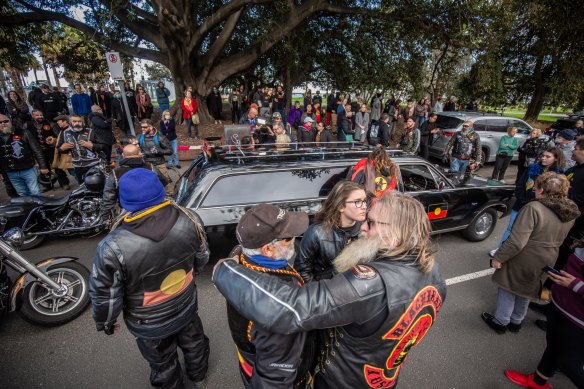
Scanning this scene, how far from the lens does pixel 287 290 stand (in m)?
1.23

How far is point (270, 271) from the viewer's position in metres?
1.41

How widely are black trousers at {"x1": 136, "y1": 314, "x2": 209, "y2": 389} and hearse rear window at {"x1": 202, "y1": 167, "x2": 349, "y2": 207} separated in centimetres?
160

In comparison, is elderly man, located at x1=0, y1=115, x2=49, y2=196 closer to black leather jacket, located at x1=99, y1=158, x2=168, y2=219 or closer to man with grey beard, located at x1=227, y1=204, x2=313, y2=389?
black leather jacket, located at x1=99, y1=158, x2=168, y2=219

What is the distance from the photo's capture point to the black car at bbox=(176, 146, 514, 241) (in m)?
3.64

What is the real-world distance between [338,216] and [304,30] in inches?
511

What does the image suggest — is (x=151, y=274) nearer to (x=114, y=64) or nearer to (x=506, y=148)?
(x=114, y=64)

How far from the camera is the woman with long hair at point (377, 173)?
379cm

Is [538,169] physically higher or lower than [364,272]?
lower

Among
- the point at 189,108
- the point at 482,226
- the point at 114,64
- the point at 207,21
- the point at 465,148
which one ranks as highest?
the point at 207,21

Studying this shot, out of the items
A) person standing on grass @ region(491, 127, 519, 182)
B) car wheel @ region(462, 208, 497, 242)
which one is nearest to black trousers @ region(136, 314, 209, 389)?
car wheel @ region(462, 208, 497, 242)

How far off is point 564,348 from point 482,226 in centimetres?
328

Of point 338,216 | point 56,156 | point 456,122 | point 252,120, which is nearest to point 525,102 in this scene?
point 456,122

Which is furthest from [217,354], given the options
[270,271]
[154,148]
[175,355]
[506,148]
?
[506,148]

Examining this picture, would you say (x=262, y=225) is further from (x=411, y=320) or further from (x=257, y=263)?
(x=411, y=320)
